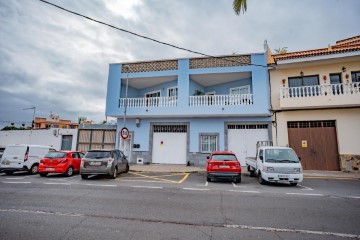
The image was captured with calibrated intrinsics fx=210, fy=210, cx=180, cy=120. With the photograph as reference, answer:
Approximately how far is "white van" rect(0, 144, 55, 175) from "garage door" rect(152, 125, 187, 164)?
7.87m

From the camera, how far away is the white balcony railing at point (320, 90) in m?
13.3

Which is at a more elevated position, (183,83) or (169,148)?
(183,83)

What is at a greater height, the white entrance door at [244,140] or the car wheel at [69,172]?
the white entrance door at [244,140]

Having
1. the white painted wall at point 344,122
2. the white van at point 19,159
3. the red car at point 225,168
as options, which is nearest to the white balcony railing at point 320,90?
the white painted wall at point 344,122

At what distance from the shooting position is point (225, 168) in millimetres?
9445

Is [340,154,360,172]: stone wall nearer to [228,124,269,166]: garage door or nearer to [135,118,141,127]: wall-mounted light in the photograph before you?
[228,124,269,166]: garage door

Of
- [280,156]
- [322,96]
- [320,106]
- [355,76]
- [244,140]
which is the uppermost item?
[355,76]

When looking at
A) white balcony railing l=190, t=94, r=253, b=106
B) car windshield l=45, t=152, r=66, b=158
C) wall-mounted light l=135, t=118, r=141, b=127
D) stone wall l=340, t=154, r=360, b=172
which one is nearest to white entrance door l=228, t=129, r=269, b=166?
white balcony railing l=190, t=94, r=253, b=106

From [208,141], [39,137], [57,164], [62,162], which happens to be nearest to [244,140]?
[208,141]

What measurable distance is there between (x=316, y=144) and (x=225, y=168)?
866 centimetres

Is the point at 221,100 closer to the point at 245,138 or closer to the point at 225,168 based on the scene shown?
the point at 245,138

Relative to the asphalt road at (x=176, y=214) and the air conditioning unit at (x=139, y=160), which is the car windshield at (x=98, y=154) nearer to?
the asphalt road at (x=176, y=214)

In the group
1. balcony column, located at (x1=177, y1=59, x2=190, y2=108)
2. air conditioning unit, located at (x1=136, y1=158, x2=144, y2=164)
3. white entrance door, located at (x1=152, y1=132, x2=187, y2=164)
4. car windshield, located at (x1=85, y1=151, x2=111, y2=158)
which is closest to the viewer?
car windshield, located at (x1=85, y1=151, x2=111, y2=158)

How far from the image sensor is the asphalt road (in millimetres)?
3914
